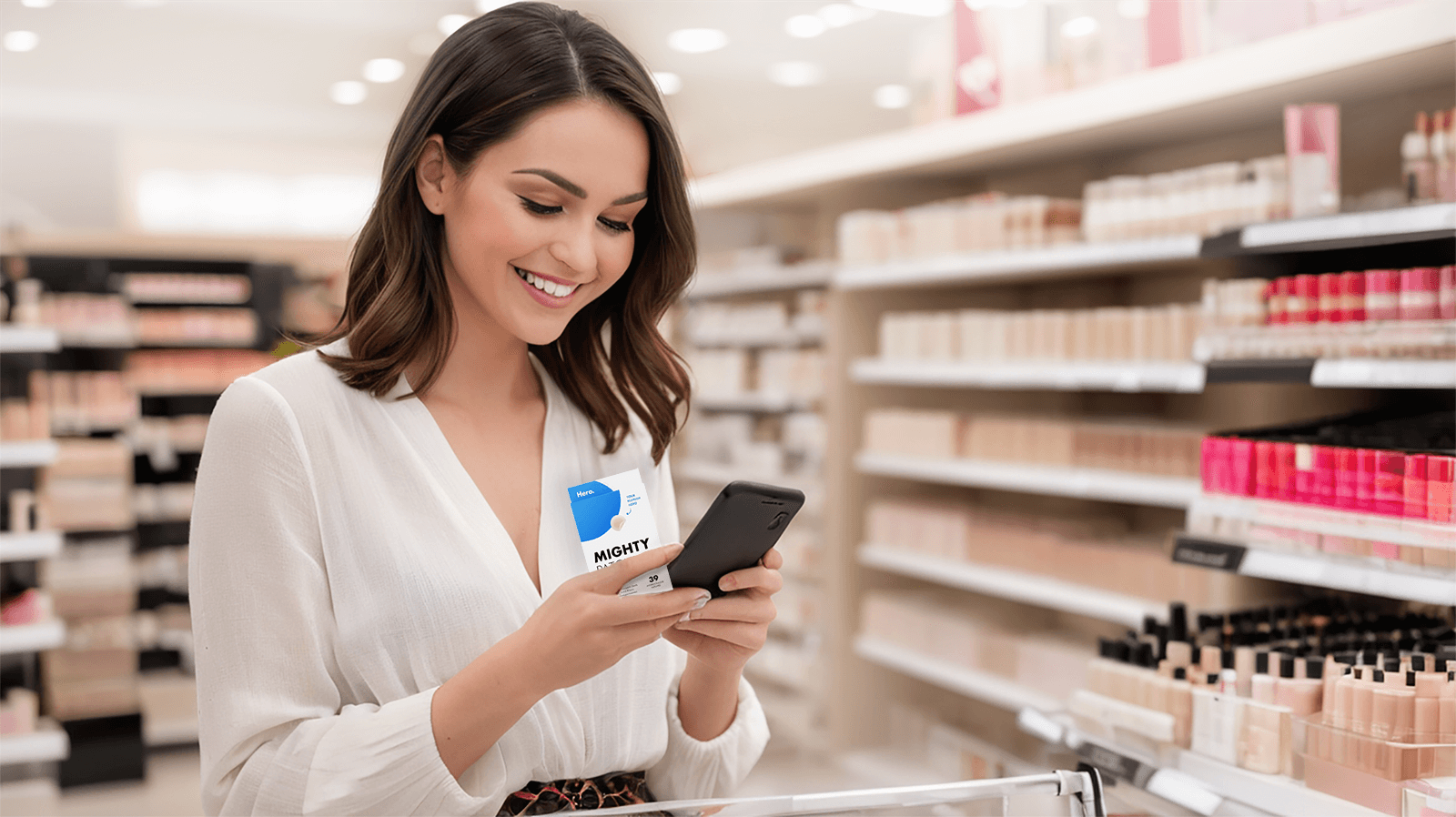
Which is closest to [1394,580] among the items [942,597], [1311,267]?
[1311,267]

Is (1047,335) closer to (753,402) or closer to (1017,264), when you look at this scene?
(1017,264)

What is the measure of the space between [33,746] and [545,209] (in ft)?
13.5

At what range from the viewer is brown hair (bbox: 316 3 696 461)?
4.17ft

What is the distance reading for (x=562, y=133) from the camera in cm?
126

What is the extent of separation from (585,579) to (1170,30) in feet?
8.48

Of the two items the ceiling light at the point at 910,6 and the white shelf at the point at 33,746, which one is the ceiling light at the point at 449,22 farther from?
the white shelf at the point at 33,746

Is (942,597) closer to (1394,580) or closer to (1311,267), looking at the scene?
(1311,267)

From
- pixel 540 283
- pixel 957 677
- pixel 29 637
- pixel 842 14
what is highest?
pixel 842 14

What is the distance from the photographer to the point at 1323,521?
83.4 inches

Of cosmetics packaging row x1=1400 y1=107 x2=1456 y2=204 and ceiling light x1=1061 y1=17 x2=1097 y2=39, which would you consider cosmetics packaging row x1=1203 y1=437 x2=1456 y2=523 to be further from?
ceiling light x1=1061 y1=17 x2=1097 y2=39

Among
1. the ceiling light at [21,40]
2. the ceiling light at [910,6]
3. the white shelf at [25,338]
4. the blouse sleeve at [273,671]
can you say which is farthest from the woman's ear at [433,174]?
the ceiling light at [21,40]

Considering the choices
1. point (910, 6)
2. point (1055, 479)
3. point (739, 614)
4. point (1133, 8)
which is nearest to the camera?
point (739, 614)

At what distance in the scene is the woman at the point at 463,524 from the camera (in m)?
1.18

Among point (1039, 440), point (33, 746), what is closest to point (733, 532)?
point (1039, 440)
